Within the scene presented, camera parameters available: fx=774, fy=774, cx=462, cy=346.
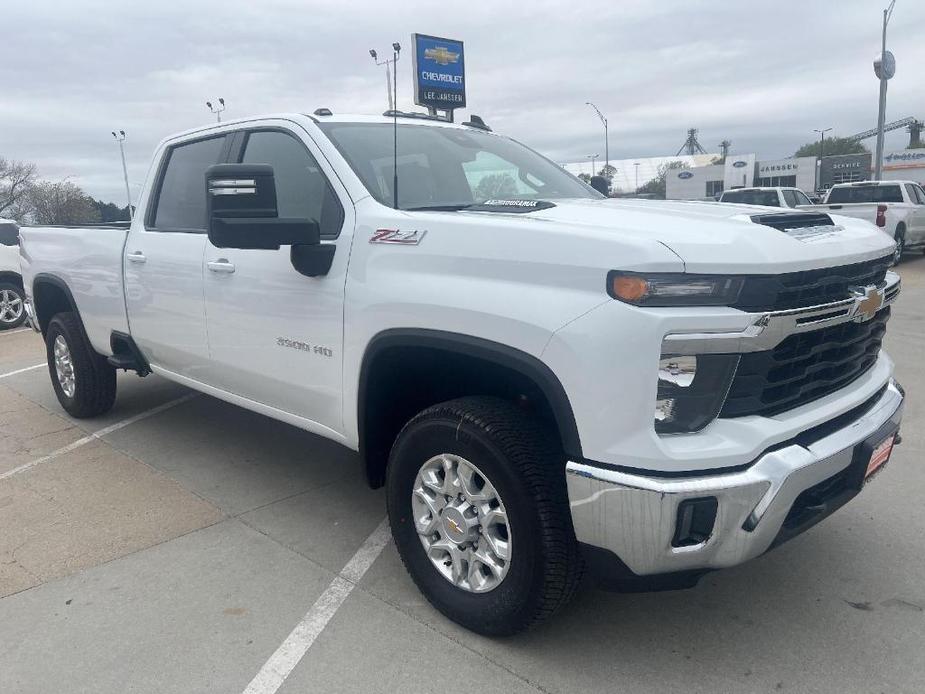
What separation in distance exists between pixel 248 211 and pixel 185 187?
5.97 feet

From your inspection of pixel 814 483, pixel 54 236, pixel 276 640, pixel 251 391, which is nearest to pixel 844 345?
pixel 814 483

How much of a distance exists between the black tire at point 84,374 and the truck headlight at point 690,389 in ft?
15.0

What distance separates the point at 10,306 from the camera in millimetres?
11438

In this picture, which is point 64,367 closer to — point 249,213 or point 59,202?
point 249,213

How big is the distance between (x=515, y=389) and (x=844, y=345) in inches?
45.3

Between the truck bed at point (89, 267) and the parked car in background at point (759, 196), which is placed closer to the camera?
the truck bed at point (89, 267)

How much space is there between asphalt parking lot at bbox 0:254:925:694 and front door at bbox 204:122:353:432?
0.70m

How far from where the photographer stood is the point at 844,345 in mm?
2672

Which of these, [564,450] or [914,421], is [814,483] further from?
[914,421]

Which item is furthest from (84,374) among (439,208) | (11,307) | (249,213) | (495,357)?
(11,307)

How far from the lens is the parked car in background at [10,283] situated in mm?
11312

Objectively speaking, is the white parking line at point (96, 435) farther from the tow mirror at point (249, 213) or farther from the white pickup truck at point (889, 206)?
the white pickup truck at point (889, 206)

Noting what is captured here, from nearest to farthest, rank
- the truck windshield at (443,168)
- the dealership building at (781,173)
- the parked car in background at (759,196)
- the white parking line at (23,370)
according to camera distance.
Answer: the truck windshield at (443,168), the white parking line at (23,370), the parked car in background at (759,196), the dealership building at (781,173)

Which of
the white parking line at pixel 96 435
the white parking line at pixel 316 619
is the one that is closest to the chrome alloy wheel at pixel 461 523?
the white parking line at pixel 316 619
